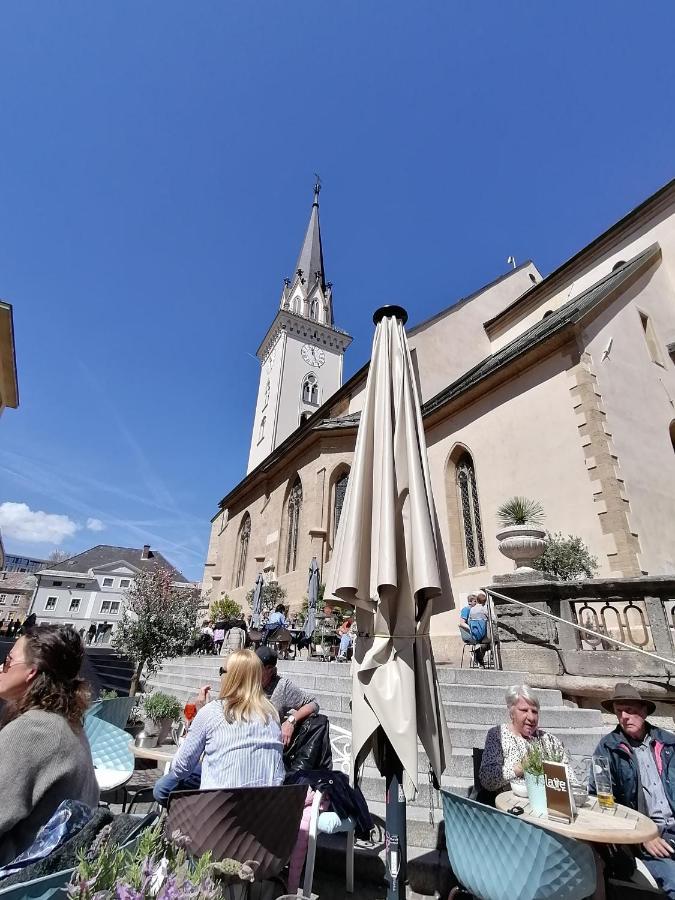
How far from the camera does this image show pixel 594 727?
205 inches

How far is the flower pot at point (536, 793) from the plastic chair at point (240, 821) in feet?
4.63

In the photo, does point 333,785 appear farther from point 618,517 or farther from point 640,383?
point 640,383

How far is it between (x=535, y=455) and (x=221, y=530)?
26.7 m

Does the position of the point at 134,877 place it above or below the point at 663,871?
above

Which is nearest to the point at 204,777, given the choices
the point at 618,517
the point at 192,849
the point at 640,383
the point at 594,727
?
the point at 192,849

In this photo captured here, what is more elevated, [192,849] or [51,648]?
[51,648]

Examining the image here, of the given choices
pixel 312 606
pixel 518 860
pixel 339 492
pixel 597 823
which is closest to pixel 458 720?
pixel 597 823

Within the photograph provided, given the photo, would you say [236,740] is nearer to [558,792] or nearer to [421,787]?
[558,792]

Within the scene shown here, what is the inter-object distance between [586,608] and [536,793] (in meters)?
4.33

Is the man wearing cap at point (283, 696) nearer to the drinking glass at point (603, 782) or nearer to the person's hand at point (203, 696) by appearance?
the person's hand at point (203, 696)

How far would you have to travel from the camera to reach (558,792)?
8.18 ft

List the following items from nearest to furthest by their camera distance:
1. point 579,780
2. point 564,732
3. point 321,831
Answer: point 321,831
point 579,780
point 564,732

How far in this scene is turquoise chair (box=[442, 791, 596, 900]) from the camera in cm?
207

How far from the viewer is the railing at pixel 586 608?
560 centimetres
